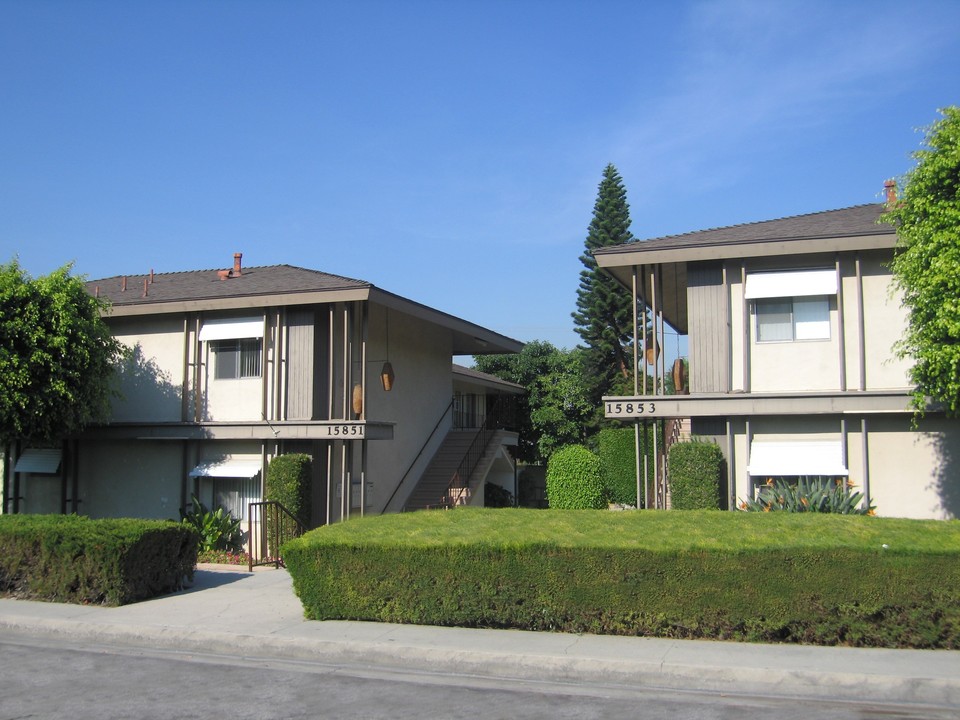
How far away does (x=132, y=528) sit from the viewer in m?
12.9

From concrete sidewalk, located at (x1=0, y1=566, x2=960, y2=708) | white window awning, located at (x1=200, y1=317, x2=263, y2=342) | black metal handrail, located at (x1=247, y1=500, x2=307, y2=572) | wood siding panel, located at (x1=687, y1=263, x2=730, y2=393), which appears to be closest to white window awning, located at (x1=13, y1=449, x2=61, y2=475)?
white window awning, located at (x1=200, y1=317, x2=263, y2=342)

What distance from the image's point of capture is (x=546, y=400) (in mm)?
35281

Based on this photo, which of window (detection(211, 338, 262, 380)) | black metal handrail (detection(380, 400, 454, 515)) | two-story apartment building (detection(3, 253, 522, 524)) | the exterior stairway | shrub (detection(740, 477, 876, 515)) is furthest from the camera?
the exterior stairway

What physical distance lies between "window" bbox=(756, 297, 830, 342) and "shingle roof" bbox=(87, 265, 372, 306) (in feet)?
24.5

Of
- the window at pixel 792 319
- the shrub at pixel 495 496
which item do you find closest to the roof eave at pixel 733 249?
the window at pixel 792 319

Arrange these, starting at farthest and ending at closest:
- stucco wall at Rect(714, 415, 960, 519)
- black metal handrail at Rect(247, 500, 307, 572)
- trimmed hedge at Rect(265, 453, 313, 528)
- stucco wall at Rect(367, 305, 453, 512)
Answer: stucco wall at Rect(367, 305, 453, 512), trimmed hedge at Rect(265, 453, 313, 528), black metal handrail at Rect(247, 500, 307, 572), stucco wall at Rect(714, 415, 960, 519)

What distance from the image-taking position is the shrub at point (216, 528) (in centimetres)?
1817

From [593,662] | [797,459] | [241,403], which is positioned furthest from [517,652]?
[241,403]

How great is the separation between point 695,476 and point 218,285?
38.2 feet

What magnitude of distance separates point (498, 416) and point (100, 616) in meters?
17.1

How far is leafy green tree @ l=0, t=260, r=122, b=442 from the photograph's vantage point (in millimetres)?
16547

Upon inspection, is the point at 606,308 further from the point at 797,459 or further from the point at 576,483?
the point at 797,459

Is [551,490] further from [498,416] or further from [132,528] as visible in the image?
[132,528]

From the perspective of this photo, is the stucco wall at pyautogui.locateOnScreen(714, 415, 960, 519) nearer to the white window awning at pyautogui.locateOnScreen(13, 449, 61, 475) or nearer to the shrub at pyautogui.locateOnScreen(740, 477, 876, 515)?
the shrub at pyautogui.locateOnScreen(740, 477, 876, 515)
